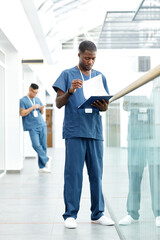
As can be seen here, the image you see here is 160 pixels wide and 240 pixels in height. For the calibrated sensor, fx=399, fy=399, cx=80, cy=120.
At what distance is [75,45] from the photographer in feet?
74.8

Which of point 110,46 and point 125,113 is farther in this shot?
point 110,46

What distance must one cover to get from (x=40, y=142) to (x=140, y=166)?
18.3 feet

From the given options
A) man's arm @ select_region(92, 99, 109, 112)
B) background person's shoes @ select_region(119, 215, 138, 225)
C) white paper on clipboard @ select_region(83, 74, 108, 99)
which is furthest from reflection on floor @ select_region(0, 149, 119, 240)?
white paper on clipboard @ select_region(83, 74, 108, 99)

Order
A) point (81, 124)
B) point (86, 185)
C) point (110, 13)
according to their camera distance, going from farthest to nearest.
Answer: point (110, 13), point (86, 185), point (81, 124)

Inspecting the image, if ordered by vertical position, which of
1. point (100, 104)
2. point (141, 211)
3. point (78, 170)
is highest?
point (100, 104)

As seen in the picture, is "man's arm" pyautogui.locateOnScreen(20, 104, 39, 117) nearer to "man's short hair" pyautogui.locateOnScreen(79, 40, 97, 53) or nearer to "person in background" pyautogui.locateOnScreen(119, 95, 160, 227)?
"man's short hair" pyautogui.locateOnScreen(79, 40, 97, 53)

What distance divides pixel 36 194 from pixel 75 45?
60.1ft

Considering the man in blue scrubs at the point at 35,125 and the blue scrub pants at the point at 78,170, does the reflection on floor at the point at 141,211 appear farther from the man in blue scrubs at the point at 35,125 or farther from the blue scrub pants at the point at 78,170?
the man in blue scrubs at the point at 35,125

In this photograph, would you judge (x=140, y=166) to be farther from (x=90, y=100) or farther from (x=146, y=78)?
(x=90, y=100)

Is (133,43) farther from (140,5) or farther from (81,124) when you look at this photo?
(81,124)

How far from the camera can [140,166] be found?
8.08 ft

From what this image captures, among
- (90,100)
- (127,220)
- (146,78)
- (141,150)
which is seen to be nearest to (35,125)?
(90,100)

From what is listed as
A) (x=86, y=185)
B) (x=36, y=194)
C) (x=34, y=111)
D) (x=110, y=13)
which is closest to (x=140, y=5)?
(x=110, y=13)

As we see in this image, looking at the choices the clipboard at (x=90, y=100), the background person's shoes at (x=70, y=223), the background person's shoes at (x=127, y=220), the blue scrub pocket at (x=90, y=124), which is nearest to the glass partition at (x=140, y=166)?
the background person's shoes at (x=127, y=220)
